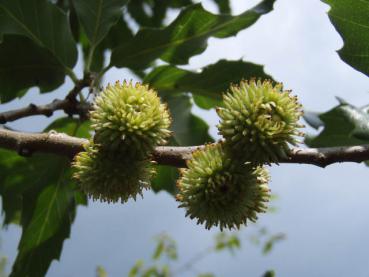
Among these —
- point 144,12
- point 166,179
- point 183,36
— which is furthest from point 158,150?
point 144,12

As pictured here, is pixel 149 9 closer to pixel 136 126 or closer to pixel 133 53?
pixel 133 53

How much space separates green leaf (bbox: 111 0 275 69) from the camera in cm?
257

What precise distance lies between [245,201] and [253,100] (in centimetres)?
37

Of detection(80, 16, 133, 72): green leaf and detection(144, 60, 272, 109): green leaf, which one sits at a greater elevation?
detection(80, 16, 133, 72): green leaf

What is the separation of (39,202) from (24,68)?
0.71m

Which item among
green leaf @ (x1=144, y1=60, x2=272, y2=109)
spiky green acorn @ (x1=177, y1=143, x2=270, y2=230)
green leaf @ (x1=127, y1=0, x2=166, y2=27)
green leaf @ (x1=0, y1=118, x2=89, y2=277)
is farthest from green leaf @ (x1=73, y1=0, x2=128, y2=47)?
spiky green acorn @ (x1=177, y1=143, x2=270, y2=230)

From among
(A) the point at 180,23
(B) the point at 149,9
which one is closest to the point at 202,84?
(A) the point at 180,23

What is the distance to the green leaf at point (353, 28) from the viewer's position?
1879 mm

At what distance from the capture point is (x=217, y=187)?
1860 millimetres

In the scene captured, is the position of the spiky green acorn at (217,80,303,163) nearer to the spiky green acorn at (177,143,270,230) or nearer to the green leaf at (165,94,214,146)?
the spiky green acorn at (177,143,270,230)

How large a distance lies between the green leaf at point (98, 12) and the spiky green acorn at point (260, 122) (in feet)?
3.40

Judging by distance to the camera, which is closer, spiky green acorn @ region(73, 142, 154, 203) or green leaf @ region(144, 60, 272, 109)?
spiky green acorn @ region(73, 142, 154, 203)

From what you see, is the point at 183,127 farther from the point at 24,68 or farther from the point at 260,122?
the point at 260,122

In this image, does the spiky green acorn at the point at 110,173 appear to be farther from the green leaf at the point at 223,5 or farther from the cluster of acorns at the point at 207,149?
the green leaf at the point at 223,5
